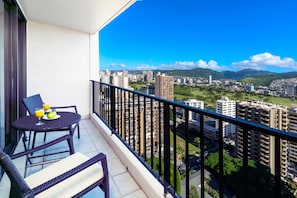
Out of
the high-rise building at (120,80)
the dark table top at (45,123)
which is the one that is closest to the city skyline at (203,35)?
the high-rise building at (120,80)

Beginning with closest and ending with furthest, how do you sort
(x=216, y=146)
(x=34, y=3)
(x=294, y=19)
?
(x=216, y=146), (x=34, y=3), (x=294, y=19)

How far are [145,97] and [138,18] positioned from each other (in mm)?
15230

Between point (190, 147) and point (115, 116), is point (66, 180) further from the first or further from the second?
point (115, 116)

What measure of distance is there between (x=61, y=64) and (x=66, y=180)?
404cm

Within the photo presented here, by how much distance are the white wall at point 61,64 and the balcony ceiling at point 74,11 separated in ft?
1.04

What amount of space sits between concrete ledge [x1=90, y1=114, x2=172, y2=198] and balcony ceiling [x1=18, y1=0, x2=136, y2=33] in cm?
218

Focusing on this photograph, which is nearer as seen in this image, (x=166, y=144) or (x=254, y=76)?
(x=166, y=144)

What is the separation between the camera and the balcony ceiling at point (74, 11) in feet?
11.0

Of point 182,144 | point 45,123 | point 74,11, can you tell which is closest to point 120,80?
point 74,11

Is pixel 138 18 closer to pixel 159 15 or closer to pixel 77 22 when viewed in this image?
pixel 159 15

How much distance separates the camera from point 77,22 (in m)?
4.40

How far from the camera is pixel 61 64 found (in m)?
4.96

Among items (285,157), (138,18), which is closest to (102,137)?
(285,157)

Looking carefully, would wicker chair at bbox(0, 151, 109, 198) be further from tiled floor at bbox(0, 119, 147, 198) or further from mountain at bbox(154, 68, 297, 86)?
mountain at bbox(154, 68, 297, 86)
